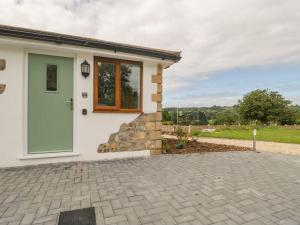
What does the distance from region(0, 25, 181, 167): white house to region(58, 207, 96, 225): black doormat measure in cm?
266

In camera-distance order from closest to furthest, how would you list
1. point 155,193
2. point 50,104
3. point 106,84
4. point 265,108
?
point 155,193, point 50,104, point 106,84, point 265,108

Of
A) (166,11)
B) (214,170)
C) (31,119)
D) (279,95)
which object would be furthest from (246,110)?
(31,119)

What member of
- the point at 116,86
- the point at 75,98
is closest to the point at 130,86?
the point at 116,86

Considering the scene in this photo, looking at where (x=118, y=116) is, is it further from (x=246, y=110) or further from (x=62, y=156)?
(x=246, y=110)

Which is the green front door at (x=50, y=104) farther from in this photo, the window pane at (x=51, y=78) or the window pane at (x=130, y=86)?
the window pane at (x=130, y=86)

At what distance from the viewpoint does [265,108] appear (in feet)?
98.0

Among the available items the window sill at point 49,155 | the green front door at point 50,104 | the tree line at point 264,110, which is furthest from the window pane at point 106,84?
the tree line at point 264,110

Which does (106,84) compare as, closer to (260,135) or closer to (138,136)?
(138,136)

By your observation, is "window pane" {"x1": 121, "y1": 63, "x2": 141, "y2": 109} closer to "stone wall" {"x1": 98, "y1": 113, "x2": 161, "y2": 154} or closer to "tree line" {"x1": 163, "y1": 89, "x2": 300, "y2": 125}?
"stone wall" {"x1": 98, "y1": 113, "x2": 161, "y2": 154}

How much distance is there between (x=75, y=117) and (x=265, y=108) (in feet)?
A: 103

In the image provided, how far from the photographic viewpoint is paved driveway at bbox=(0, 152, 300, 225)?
2395 millimetres

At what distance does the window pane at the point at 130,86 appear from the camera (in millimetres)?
5625

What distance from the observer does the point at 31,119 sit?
15.4ft

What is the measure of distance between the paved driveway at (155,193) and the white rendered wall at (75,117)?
32 centimetres
